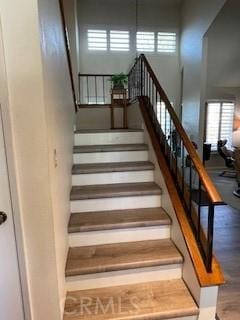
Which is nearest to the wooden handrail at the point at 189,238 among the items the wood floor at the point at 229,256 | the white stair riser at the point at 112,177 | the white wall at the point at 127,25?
the white stair riser at the point at 112,177

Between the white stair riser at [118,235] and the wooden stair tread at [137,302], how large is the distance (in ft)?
1.23

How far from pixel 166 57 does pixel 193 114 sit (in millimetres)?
2425

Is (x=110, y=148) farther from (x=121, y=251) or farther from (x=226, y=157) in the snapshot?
(x=226, y=157)

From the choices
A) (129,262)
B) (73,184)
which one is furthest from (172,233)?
(73,184)

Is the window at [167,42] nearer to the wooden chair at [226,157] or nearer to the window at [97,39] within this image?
the window at [97,39]

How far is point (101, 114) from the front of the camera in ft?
16.3

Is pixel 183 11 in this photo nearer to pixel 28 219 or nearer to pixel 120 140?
pixel 120 140

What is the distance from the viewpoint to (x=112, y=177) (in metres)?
2.62

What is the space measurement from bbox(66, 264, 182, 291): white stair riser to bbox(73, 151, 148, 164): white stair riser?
136cm

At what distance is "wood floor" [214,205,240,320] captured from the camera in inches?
72.8

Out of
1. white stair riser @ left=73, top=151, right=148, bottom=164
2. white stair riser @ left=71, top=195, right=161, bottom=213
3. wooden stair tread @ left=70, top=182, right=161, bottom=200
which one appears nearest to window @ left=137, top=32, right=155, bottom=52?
white stair riser @ left=73, top=151, right=148, bottom=164

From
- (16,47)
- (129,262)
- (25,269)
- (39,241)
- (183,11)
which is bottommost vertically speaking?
(129,262)

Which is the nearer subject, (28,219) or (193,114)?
(28,219)

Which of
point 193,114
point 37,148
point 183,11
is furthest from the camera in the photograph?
point 183,11
